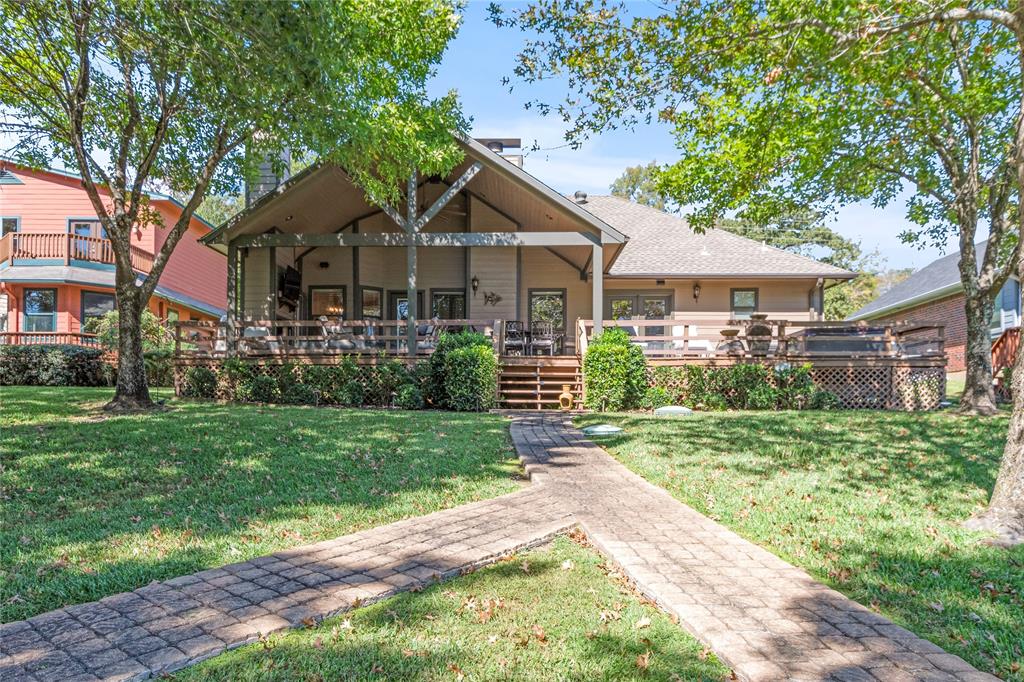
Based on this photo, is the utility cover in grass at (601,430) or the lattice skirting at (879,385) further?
the lattice skirting at (879,385)

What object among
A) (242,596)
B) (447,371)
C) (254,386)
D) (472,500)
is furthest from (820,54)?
(254,386)

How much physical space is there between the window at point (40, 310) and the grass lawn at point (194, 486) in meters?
12.3

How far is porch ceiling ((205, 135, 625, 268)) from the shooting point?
40.4ft

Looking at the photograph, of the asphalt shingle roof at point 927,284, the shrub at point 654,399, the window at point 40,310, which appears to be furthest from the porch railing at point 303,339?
the asphalt shingle roof at point 927,284

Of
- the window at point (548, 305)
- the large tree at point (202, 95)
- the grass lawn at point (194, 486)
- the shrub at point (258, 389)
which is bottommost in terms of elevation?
the grass lawn at point (194, 486)

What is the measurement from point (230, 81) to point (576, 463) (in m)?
5.70

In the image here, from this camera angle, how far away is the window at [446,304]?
626 inches

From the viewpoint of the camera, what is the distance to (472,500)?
499 centimetres

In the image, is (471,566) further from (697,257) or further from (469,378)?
(697,257)

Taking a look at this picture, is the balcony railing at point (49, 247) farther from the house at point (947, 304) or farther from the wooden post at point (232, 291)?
the house at point (947, 304)

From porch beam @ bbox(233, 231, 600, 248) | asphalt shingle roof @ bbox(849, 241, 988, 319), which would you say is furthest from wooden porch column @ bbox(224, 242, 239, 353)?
asphalt shingle roof @ bbox(849, 241, 988, 319)

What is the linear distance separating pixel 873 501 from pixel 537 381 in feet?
26.2

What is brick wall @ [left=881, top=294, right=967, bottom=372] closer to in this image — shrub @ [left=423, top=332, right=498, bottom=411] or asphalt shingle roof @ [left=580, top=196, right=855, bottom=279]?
asphalt shingle roof @ [left=580, top=196, right=855, bottom=279]

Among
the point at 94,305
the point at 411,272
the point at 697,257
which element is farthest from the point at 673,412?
the point at 94,305
